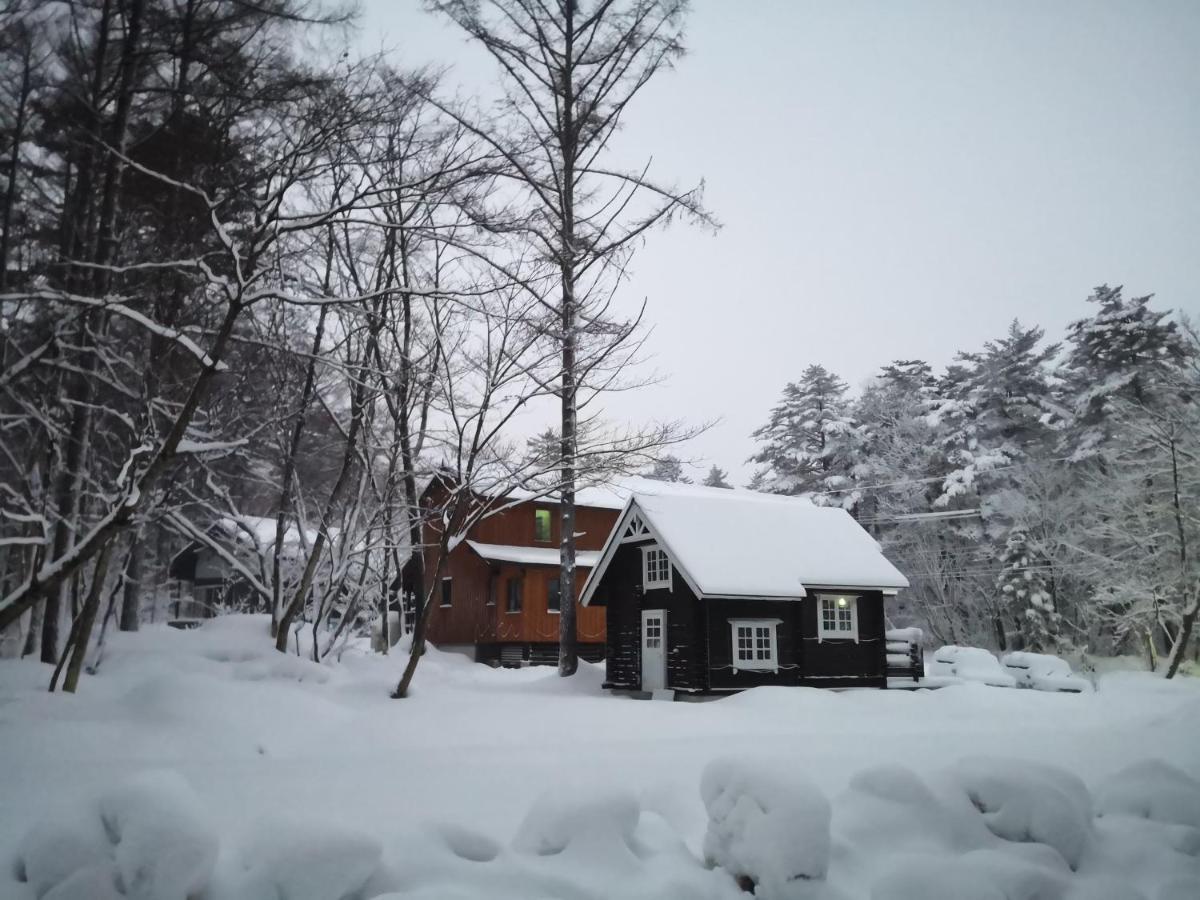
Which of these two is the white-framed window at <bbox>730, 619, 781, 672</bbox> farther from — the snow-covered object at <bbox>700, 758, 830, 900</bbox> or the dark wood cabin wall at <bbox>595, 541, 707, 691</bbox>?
the snow-covered object at <bbox>700, 758, 830, 900</bbox>

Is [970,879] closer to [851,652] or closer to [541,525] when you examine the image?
[851,652]

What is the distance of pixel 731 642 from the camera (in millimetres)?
19016

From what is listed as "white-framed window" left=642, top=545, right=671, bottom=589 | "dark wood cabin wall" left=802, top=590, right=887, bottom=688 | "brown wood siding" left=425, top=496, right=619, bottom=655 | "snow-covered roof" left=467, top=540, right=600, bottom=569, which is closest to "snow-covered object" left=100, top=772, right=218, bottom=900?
"white-framed window" left=642, top=545, right=671, bottom=589

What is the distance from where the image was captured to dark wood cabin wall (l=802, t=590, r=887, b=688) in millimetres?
19922

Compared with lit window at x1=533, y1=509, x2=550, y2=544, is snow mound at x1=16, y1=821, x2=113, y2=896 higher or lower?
lower

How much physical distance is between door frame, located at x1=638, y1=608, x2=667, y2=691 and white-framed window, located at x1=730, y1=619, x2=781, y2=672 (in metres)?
1.61

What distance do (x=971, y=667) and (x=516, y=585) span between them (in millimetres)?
14888

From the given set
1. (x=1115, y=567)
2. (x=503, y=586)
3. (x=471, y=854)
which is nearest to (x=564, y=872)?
(x=471, y=854)

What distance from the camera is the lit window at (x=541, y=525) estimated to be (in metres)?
31.5

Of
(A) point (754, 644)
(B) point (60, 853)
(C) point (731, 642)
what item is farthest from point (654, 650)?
(B) point (60, 853)

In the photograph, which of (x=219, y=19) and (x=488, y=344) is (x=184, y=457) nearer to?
(x=488, y=344)

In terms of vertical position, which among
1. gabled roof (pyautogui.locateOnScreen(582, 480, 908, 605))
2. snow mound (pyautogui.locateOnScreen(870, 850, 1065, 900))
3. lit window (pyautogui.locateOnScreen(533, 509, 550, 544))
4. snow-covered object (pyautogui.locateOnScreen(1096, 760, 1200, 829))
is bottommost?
snow mound (pyautogui.locateOnScreen(870, 850, 1065, 900))

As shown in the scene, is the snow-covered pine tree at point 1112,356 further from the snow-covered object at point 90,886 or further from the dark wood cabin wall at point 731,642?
the snow-covered object at point 90,886

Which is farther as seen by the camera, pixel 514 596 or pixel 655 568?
pixel 514 596
